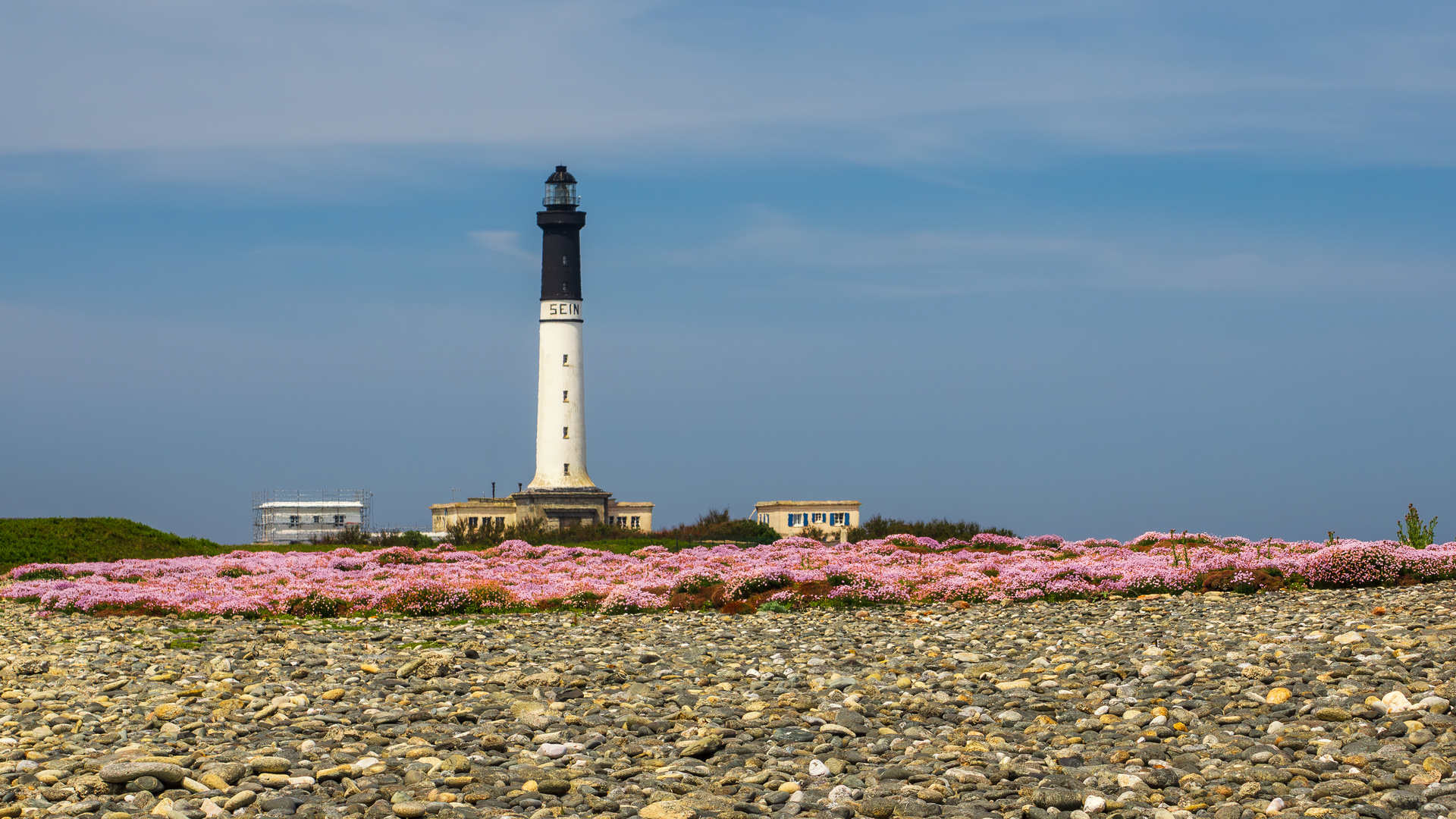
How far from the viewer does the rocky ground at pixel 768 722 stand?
8.64 metres

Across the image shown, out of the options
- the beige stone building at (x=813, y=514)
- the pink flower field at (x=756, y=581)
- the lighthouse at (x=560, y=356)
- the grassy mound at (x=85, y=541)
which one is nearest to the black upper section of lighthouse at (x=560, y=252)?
the lighthouse at (x=560, y=356)

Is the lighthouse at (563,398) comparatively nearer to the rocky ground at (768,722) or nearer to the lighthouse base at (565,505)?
the lighthouse base at (565,505)

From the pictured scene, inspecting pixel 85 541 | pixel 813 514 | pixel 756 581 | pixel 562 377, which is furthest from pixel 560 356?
pixel 756 581

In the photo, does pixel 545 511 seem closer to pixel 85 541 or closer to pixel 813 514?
pixel 813 514

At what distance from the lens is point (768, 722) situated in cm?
1069

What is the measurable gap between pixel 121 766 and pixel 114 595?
1351cm

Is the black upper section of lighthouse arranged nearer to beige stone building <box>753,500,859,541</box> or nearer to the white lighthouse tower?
the white lighthouse tower

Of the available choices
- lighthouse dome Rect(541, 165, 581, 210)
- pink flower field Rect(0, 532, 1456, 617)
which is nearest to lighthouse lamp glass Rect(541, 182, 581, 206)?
lighthouse dome Rect(541, 165, 581, 210)

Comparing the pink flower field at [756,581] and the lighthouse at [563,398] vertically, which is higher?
the lighthouse at [563,398]

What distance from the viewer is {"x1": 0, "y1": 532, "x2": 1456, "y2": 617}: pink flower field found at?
775 inches

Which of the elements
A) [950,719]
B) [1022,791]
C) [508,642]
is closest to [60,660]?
[508,642]

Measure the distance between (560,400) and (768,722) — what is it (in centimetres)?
5014

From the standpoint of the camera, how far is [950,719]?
10805 mm

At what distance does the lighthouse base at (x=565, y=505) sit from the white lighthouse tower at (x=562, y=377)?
37 millimetres
